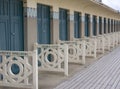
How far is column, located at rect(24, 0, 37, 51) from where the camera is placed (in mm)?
8906

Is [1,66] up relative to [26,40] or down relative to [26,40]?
down

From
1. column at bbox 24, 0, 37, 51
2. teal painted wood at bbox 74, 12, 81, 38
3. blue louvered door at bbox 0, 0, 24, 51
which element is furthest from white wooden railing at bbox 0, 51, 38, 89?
teal painted wood at bbox 74, 12, 81, 38

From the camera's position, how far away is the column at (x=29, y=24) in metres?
8.91

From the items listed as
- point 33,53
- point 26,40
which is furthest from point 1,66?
point 26,40

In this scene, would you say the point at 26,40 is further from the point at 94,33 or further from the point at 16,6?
the point at 94,33

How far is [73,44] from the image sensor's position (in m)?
11.4

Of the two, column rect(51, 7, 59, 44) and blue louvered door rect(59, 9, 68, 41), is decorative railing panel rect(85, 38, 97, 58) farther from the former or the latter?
column rect(51, 7, 59, 44)

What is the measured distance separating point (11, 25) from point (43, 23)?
8.28 ft

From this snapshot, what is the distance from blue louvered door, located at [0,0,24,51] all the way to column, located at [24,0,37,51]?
131 millimetres

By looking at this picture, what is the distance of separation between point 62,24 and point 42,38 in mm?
2681

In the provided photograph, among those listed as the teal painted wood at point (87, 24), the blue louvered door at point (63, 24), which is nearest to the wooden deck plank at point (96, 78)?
the blue louvered door at point (63, 24)

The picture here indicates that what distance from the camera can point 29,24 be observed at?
904cm

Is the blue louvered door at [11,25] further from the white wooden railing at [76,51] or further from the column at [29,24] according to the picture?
the white wooden railing at [76,51]

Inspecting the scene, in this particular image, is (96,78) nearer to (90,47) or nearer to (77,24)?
(90,47)
